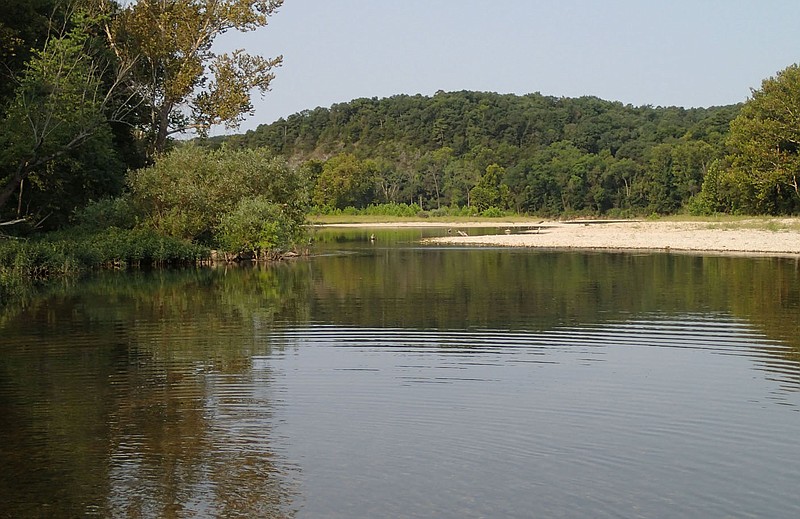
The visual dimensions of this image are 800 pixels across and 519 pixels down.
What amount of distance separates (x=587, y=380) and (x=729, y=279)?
63.3ft

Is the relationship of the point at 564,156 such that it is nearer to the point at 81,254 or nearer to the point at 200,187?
the point at 200,187

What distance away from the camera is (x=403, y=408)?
41.1 feet

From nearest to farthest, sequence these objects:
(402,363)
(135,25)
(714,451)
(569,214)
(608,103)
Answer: (714,451), (402,363), (135,25), (569,214), (608,103)

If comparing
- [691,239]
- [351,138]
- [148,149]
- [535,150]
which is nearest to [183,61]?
[148,149]

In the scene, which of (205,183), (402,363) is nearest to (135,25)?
(205,183)

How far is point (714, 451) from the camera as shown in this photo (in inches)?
409

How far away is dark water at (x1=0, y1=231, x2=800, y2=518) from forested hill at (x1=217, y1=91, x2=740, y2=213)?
317 ft

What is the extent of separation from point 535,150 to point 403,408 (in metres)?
152

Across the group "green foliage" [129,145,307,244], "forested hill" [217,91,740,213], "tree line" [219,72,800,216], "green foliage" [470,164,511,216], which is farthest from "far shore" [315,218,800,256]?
"green foliage" [470,164,511,216]

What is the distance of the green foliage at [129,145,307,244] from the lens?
147 feet

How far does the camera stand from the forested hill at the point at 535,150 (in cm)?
12025

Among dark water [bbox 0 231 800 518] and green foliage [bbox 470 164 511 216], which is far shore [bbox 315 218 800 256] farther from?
green foliage [bbox 470 164 511 216]

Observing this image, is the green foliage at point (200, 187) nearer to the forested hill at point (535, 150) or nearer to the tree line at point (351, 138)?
the tree line at point (351, 138)

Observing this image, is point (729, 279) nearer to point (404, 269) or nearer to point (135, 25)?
point (404, 269)
